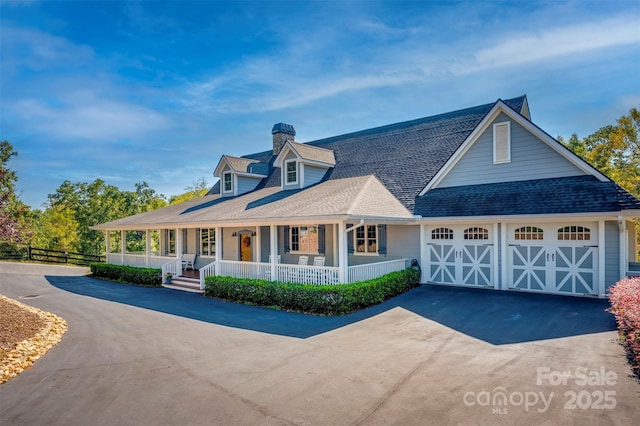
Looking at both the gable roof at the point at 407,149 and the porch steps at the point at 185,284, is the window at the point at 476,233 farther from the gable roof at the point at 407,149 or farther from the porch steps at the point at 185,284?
the porch steps at the point at 185,284

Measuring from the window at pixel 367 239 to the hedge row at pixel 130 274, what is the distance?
9.57 m

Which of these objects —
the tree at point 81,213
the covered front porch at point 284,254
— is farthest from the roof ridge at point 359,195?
the tree at point 81,213

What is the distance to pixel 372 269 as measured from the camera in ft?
39.9

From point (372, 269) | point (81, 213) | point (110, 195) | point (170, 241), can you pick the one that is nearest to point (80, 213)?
point (81, 213)

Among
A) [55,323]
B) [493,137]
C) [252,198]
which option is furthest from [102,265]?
[493,137]

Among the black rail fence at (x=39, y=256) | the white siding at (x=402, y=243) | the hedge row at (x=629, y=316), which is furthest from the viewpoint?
the black rail fence at (x=39, y=256)

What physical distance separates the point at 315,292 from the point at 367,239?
5191 mm

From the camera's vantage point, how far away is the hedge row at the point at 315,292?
1037 cm

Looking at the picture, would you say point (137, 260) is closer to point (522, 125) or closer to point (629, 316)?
point (522, 125)

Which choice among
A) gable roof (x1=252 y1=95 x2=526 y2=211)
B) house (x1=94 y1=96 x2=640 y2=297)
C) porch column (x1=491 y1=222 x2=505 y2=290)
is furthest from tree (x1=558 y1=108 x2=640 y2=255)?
porch column (x1=491 y1=222 x2=505 y2=290)

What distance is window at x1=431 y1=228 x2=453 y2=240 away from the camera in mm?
13585

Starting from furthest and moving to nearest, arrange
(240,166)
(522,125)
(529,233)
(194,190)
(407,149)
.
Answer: (194,190) → (240,166) → (407,149) → (522,125) → (529,233)

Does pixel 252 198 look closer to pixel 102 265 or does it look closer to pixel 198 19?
pixel 198 19

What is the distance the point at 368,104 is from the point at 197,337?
14.0 m
